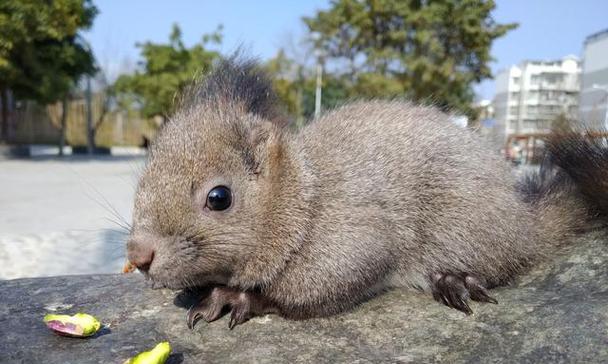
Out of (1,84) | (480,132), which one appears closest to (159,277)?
(480,132)

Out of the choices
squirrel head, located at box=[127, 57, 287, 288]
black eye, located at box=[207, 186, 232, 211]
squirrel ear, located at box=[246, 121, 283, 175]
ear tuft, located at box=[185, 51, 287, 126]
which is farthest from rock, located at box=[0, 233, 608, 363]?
ear tuft, located at box=[185, 51, 287, 126]

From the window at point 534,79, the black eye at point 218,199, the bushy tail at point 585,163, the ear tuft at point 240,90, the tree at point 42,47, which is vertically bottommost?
the black eye at point 218,199

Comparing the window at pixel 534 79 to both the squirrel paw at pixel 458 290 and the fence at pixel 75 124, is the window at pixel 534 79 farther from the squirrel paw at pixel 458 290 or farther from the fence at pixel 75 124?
the squirrel paw at pixel 458 290

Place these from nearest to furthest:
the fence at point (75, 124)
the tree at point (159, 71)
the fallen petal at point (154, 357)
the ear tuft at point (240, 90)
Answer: the fallen petal at point (154, 357) < the ear tuft at point (240, 90) < the tree at point (159, 71) < the fence at point (75, 124)

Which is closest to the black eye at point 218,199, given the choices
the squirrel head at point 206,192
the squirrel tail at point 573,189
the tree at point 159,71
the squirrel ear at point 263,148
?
the squirrel head at point 206,192

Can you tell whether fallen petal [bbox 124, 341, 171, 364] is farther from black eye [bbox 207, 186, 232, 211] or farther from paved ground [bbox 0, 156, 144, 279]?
paved ground [bbox 0, 156, 144, 279]

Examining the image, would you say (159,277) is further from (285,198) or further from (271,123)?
Result: (271,123)

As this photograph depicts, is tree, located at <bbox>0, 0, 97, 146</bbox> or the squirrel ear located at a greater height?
→ tree, located at <bbox>0, 0, 97, 146</bbox>
